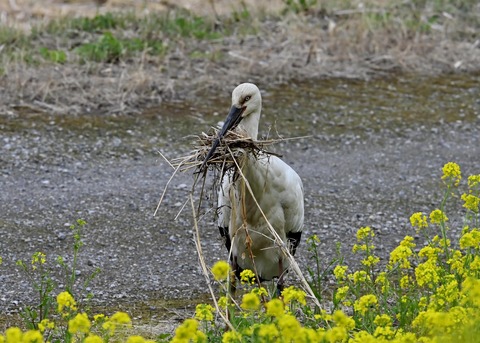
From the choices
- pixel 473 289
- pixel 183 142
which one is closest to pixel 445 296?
pixel 473 289

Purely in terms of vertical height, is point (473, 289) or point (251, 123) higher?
point (473, 289)

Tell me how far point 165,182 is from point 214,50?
10.1 feet

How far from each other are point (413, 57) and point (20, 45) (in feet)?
13.7

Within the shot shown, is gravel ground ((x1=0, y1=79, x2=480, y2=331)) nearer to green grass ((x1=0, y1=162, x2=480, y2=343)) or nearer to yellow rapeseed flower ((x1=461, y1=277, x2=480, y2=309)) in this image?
green grass ((x1=0, y1=162, x2=480, y2=343))

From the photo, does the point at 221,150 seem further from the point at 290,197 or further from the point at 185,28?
the point at 185,28

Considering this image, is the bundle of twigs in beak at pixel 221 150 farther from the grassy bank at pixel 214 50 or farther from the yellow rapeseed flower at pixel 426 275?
the grassy bank at pixel 214 50

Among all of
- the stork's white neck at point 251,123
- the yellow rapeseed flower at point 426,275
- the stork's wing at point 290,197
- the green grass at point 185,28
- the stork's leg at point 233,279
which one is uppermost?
the stork's white neck at point 251,123

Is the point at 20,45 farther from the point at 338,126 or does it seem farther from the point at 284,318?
the point at 284,318

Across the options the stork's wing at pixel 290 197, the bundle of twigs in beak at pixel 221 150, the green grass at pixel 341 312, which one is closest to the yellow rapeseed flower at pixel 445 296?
the green grass at pixel 341 312

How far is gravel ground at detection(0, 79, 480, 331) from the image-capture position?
22.5ft

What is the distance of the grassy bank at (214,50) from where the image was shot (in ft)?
32.1

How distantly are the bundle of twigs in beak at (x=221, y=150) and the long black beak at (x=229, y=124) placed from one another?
0.05ft

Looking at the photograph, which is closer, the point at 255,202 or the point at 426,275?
the point at 426,275

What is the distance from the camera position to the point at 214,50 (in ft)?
36.6
